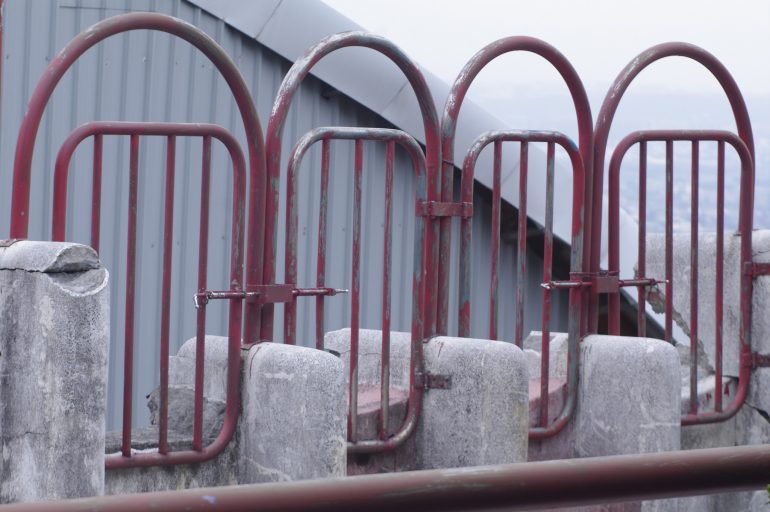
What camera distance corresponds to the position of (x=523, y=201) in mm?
5266

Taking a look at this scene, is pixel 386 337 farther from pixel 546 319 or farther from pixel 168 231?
pixel 168 231

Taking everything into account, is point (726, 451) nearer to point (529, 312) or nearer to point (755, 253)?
point (755, 253)

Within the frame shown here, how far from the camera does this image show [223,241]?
927 centimetres

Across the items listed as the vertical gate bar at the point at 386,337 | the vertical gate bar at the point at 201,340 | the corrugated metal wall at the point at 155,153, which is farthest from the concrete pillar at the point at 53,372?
the corrugated metal wall at the point at 155,153

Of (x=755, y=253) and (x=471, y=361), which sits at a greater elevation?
(x=755, y=253)

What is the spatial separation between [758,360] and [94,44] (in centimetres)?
335

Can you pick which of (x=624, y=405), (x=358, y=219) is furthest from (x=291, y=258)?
(x=624, y=405)

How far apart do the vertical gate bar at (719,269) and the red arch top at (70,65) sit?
2313 mm

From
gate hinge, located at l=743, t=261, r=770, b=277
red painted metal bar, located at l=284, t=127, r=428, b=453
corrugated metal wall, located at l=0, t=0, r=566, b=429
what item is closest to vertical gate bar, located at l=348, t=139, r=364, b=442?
red painted metal bar, located at l=284, t=127, r=428, b=453

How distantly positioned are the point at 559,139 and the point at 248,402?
69.8 inches

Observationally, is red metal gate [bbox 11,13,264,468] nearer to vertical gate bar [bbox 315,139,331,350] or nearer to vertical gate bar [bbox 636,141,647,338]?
vertical gate bar [bbox 315,139,331,350]

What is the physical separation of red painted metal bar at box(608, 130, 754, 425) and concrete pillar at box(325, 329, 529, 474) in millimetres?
1017

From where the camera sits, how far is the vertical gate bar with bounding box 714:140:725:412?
19.0ft

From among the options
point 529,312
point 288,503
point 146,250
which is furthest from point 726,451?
point 529,312
